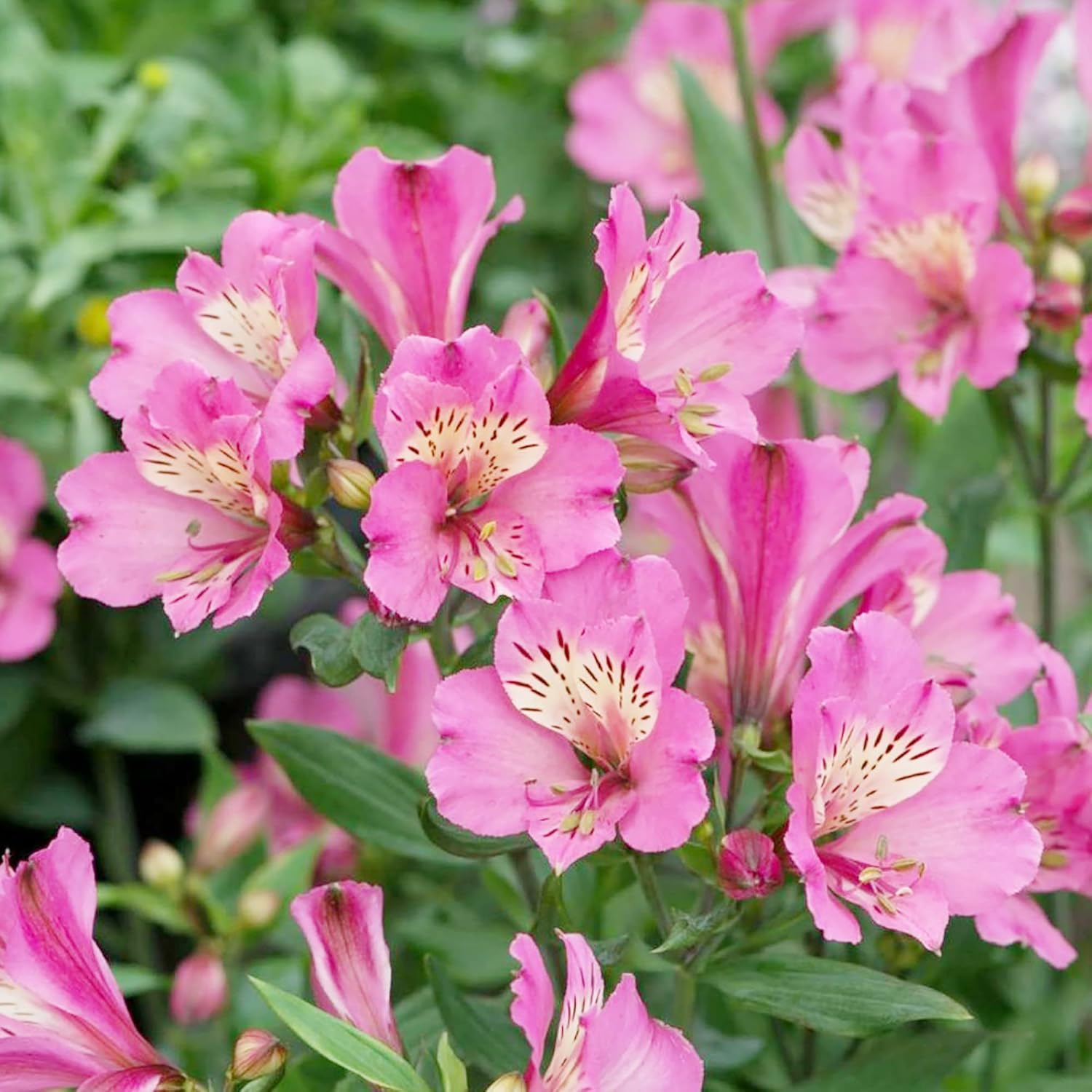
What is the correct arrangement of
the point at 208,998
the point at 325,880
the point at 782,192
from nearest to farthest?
the point at 208,998 → the point at 325,880 → the point at 782,192

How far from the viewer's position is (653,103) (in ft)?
5.31

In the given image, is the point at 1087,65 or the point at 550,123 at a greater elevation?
the point at 1087,65

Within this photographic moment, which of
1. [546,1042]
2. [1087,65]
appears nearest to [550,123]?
[1087,65]

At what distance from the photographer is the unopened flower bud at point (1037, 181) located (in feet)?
3.26

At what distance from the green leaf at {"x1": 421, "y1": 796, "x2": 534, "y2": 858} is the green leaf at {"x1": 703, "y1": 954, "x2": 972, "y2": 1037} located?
0.13 metres

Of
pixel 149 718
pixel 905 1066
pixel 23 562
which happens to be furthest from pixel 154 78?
pixel 905 1066

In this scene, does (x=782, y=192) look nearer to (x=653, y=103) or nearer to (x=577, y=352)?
(x=653, y=103)

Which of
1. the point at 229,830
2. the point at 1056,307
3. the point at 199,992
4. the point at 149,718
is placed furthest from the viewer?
the point at 149,718

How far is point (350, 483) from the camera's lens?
2.27 ft

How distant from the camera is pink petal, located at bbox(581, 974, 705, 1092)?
607 millimetres

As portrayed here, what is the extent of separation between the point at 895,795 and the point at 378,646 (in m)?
0.23

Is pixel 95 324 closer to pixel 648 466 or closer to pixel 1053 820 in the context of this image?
pixel 648 466

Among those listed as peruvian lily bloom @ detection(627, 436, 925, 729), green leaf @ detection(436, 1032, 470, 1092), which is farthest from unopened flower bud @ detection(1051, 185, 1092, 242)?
green leaf @ detection(436, 1032, 470, 1092)

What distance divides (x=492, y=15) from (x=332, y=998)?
168 centimetres
